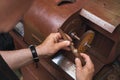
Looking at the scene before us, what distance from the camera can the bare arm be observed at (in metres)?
0.87

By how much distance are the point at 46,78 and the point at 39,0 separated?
14.8 inches

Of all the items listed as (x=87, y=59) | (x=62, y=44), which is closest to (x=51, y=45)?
(x=62, y=44)

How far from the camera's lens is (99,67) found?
0.89m

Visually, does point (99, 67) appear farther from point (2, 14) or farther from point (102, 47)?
point (2, 14)

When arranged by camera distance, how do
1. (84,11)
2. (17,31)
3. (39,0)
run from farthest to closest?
(17,31) → (39,0) → (84,11)

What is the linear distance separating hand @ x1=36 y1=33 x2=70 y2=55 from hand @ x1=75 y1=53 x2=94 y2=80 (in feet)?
0.31

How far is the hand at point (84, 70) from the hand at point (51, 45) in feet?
0.31

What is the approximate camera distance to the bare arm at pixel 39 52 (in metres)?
0.87

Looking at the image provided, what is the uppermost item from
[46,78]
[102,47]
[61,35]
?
[61,35]

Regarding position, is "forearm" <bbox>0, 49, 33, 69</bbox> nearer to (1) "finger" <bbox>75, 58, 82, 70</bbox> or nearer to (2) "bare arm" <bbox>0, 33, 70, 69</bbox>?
(2) "bare arm" <bbox>0, 33, 70, 69</bbox>

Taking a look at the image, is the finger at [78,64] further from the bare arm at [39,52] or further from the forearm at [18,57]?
the forearm at [18,57]

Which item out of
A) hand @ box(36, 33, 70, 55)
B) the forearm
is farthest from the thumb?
the forearm

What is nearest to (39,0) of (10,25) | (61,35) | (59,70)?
(61,35)

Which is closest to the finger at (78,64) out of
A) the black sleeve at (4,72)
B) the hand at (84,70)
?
the hand at (84,70)
